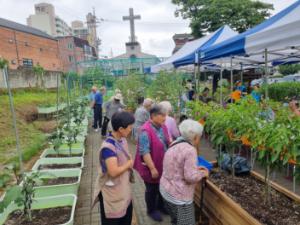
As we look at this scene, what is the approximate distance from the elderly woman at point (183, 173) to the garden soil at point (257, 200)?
65 cm

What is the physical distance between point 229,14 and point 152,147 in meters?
19.0

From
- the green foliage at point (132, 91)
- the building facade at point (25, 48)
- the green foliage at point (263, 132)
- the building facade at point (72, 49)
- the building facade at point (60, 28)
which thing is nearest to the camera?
the green foliage at point (263, 132)

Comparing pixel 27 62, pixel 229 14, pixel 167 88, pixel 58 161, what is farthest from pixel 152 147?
pixel 27 62

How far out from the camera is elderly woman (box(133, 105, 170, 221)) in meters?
2.95

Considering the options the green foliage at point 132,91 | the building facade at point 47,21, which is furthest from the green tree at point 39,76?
the building facade at point 47,21

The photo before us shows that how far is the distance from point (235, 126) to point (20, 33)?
97.7 feet

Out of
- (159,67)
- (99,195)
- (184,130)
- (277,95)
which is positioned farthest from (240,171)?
(277,95)

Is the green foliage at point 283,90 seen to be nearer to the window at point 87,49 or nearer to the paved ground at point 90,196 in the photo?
the paved ground at point 90,196

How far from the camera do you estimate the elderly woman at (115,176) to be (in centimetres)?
220

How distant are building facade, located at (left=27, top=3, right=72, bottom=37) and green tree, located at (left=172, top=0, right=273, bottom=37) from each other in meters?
51.4

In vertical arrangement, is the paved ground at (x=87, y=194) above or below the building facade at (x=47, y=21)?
below

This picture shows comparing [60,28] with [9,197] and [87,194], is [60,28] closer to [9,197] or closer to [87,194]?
[87,194]

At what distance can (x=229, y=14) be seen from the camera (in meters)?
19.5

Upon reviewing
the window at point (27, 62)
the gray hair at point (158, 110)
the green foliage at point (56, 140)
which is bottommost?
the green foliage at point (56, 140)
